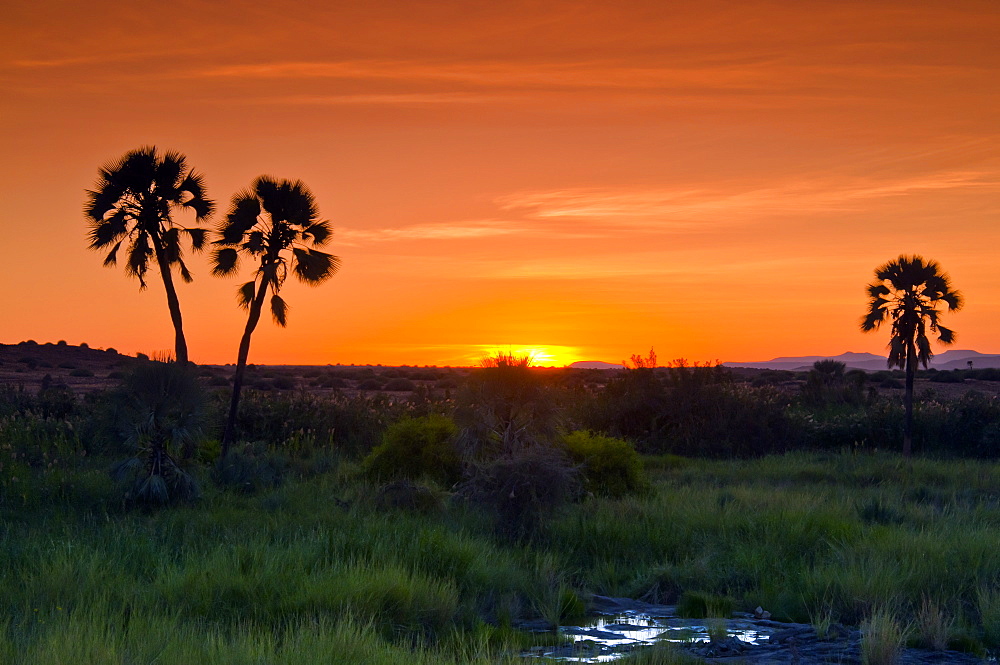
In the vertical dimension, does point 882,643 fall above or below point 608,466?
below

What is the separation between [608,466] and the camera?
54.7 ft

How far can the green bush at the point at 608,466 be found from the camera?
16.3 meters

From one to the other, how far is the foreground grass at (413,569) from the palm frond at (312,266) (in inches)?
286

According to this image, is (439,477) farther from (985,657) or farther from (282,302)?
(985,657)

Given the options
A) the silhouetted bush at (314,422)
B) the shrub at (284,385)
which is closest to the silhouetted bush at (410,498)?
the silhouetted bush at (314,422)

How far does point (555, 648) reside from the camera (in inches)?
301

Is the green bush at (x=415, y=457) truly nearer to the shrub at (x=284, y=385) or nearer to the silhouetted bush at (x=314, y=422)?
the silhouetted bush at (x=314, y=422)

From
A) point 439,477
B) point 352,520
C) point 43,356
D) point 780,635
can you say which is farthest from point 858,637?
point 43,356

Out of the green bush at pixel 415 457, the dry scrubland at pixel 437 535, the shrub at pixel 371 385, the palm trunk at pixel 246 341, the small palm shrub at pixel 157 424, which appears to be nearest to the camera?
the dry scrubland at pixel 437 535

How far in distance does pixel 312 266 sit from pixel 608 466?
368 inches

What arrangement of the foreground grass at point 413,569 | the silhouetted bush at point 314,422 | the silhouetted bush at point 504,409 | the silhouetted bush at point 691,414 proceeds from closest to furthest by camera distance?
the foreground grass at point 413,569, the silhouetted bush at point 504,409, the silhouetted bush at point 314,422, the silhouetted bush at point 691,414

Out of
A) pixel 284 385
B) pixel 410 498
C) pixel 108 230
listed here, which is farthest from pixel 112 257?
pixel 284 385

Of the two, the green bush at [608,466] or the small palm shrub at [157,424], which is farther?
the green bush at [608,466]

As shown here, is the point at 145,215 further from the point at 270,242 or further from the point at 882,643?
the point at 882,643
